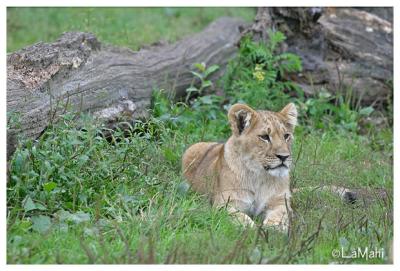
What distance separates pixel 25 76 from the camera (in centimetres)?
650

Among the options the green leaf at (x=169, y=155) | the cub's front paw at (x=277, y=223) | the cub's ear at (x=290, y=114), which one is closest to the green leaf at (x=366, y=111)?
the cub's ear at (x=290, y=114)

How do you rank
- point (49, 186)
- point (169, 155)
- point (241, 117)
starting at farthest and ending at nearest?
point (169, 155), point (241, 117), point (49, 186)

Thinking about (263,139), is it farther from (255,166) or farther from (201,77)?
(201,77)

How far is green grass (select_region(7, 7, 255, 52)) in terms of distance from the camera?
10.2 meters

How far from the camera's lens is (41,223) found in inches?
207

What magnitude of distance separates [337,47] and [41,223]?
191 inches

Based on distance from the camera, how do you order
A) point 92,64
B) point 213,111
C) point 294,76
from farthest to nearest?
point 294,76 → point 213,111 → point 92,64

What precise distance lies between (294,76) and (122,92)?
2403 mm

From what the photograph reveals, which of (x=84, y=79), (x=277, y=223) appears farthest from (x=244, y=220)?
(x=84, y=79)

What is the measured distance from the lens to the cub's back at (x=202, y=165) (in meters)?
6.49

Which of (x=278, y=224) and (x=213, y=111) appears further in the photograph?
(x=213, y=111)

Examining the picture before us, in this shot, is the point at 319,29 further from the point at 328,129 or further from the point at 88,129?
the point at 88,129

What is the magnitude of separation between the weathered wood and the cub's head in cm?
251

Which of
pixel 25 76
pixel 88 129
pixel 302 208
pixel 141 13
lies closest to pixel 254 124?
pixel 302 208
